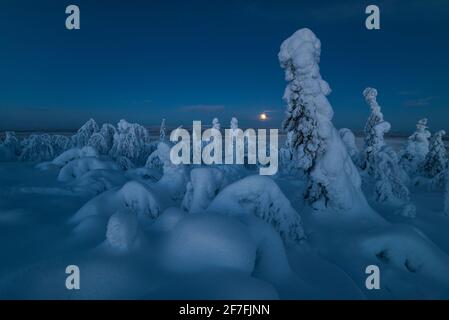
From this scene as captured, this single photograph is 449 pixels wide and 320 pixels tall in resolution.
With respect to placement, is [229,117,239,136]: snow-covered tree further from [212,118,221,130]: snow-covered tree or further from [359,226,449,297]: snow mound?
[359,226,449,297]: snow mound

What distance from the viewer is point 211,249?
18.9 ft

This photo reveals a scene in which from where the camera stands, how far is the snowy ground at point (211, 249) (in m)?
5.33

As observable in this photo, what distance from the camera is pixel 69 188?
1645 centimetres

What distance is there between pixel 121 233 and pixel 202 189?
13.3 ft

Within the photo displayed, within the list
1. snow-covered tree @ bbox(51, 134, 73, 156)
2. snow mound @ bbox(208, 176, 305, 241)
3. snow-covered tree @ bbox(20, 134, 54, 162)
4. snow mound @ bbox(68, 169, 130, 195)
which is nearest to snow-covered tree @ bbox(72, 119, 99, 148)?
snow-covered tree @ bbox(20, 134, 54, 162)

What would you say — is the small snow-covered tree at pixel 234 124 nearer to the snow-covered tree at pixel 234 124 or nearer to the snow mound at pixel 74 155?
the snow-covered tree at pixel 234 124

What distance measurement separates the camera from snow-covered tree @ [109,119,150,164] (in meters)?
33.4

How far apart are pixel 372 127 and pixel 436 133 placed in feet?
38.5

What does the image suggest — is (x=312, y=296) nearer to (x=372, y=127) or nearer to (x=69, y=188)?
(x=69, y=188)

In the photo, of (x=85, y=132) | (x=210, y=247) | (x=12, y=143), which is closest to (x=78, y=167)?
(x=210, y=247)

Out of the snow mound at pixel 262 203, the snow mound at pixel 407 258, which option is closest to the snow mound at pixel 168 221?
the snow mound at pixel 262 203

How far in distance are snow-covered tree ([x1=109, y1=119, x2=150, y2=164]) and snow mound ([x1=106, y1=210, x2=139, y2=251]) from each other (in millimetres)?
28068

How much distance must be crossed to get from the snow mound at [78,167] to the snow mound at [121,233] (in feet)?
51.2
